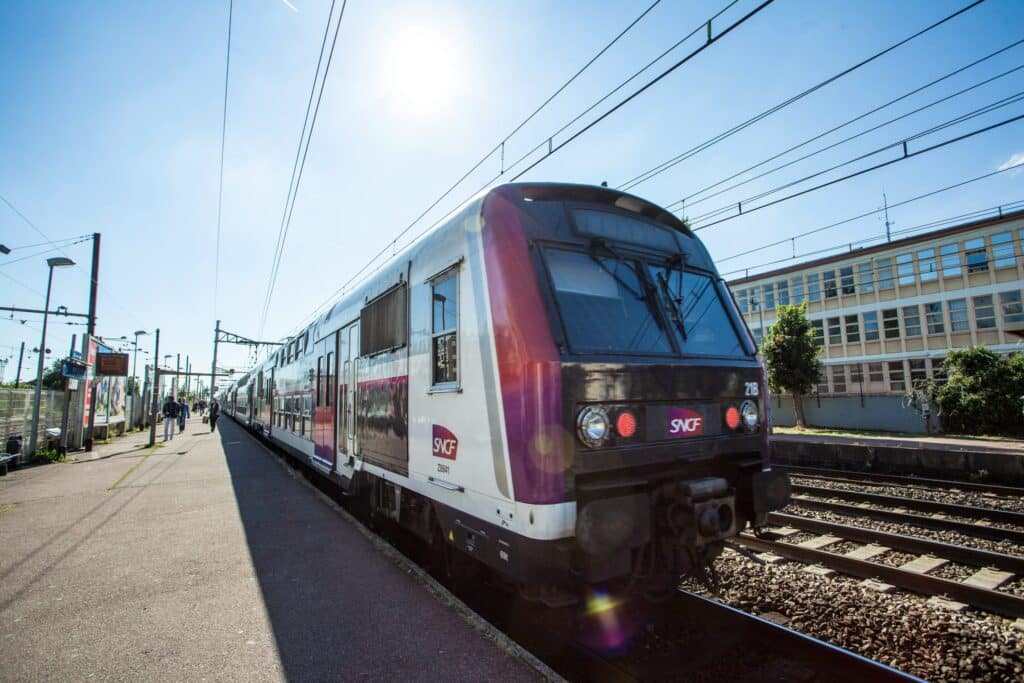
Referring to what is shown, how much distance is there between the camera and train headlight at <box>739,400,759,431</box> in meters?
4.10

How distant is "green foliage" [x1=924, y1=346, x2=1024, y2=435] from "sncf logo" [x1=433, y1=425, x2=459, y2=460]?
1073 inches

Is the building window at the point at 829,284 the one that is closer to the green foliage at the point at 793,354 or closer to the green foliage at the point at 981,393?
the green foliage at the point at 793,354

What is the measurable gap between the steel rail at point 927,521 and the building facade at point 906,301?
856 inches

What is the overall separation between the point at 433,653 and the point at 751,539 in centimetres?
439

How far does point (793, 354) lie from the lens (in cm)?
2861

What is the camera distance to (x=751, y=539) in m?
6.21

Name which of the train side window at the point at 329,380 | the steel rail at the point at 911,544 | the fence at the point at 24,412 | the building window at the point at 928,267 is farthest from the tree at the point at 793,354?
the fence at the point at 24,412

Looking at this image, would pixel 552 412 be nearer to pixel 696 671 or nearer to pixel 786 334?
pixel 696 671

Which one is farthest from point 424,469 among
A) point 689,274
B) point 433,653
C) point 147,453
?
point 147,453

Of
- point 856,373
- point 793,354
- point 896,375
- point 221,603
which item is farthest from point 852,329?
point 221,603

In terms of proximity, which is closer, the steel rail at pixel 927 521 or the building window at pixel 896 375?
the steel rail at pixel 927 521

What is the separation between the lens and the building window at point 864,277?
3269 centimetres

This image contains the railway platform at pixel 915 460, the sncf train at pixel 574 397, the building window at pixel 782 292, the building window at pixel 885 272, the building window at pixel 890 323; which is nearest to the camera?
the sncf train at pixel 574 397

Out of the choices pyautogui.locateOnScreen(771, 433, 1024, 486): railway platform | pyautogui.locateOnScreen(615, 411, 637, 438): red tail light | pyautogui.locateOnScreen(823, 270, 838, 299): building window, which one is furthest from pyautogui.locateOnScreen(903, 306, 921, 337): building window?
pyautogui.locateOnScreen(615, 411, 637, 438): red tail light
